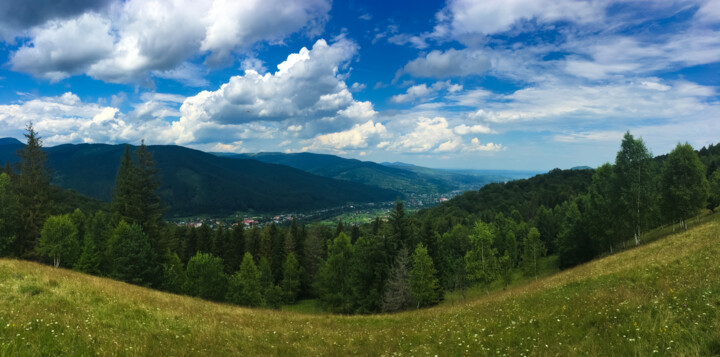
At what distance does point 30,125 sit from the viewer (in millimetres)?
42375

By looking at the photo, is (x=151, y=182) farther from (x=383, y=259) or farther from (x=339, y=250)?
(x=383, y=259)

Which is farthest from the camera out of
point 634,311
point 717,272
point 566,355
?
point 717,272

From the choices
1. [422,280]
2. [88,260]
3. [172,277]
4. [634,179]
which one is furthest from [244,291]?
[634,179]

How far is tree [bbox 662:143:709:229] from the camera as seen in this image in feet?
132

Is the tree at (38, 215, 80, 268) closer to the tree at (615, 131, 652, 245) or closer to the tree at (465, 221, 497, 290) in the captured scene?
the tree at (465, 221, 497, 290)

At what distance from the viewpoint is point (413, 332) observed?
13.7 m

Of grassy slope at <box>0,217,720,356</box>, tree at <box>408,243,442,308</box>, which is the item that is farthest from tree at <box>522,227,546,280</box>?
grassy slope at <box>0,217,720,356</box>

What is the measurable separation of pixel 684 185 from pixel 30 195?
88.9 meters

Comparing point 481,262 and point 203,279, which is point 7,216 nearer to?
point 203,279

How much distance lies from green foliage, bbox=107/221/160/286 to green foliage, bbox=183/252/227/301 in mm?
5540

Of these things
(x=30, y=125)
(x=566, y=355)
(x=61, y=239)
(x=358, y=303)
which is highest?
(x=30, y=125)

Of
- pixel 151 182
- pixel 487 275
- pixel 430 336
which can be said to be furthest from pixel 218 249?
pixel 430 336

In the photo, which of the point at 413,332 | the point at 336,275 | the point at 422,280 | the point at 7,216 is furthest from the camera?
the point at 336,275

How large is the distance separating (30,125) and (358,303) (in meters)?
53.3
